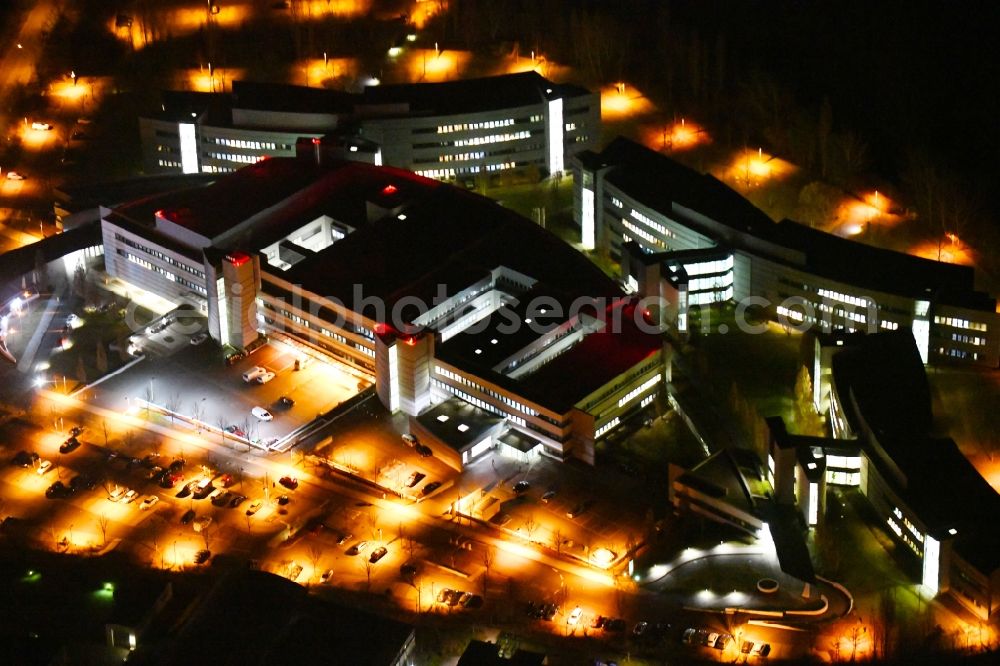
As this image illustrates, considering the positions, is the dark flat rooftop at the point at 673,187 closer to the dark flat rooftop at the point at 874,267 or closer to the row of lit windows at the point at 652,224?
the row of lit windows at the point at 652,224

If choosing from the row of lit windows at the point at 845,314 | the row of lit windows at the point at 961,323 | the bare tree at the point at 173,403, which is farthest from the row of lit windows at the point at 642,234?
the bare tree at the point at 173,403

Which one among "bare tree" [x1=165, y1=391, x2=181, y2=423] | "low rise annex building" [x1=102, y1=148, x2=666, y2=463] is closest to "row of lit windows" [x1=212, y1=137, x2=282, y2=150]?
"low rise annex building" [x1=102, y1=148, x2=666, y2=463]

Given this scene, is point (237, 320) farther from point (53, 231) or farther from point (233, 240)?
point (53, 231)

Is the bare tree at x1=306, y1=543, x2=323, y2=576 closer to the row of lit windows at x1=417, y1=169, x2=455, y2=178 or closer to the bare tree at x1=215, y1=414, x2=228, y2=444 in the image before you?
the bare tree at x1=215, y1=414, x2=228, y2=444

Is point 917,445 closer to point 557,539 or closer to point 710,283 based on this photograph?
point 557,539

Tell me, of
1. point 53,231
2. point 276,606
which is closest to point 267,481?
point 276,606

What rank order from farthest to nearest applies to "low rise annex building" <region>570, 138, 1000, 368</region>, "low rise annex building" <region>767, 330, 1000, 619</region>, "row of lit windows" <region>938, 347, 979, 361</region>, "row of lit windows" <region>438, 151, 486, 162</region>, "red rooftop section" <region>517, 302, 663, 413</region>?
"row of lit windows" <region>438, 151, 486, 162</region>, "row of lit windows" <region>938, 347, 979, 361</region>, "low rise annex building" <region>570, 138, 1000, 368</region>, "red rooftop section" <region>517, 302, 663, 413</region>, "low rise annex building" <region>767, 330, 1000, 619</region>
